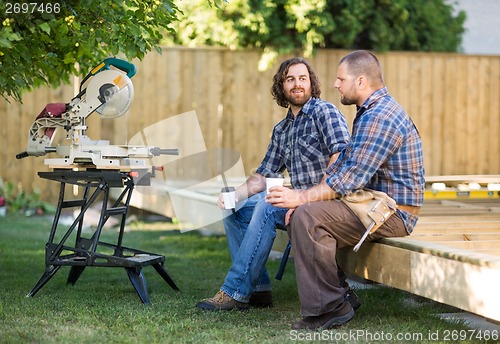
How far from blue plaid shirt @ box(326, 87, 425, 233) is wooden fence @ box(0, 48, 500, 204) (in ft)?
19.6

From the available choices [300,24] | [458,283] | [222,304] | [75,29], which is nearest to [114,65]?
[75,29]

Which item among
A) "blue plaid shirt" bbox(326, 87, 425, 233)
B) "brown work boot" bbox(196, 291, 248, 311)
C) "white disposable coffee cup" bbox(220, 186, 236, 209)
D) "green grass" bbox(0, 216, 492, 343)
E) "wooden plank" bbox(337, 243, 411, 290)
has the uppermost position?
"blue plaid shirt" bbox(326, 87, 425, 233)

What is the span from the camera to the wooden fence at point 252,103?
948 cm

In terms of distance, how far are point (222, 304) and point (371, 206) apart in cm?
98

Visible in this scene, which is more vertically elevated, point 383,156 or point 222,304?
point 383,156

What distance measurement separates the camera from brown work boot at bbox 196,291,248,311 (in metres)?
4.28

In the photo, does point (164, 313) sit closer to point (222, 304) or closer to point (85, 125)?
point (222, 304)

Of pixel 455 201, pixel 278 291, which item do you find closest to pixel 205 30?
pixel 455 201

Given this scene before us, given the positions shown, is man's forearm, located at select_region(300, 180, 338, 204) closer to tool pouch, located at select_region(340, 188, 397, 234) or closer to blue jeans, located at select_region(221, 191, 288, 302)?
tool pouch, located at select_region(340, 188, 397, 234)

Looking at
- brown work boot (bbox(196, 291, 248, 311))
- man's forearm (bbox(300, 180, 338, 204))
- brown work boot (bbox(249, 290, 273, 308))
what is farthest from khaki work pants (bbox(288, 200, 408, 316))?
brown work boot (bbox(249, 290, 273, 308))

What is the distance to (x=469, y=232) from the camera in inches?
179

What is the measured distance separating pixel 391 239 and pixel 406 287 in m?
0.26

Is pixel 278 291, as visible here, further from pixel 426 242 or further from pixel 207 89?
pixel 207 89

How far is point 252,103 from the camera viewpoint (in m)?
9.95
